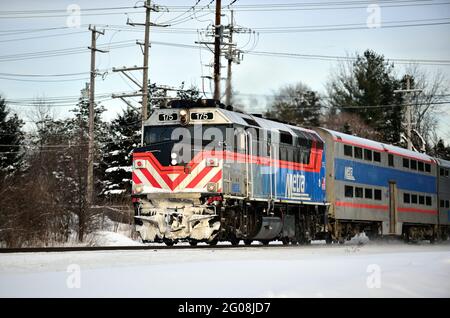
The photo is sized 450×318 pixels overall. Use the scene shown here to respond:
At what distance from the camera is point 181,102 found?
A: 2191 centimetres

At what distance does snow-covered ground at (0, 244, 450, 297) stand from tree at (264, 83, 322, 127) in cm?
6964

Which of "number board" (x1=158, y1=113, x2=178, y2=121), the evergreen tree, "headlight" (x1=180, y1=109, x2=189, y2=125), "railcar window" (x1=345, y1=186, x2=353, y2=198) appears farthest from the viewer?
the evergreen tree

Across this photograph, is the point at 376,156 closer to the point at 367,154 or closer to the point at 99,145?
the point at 367,154

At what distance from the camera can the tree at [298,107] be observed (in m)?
86.8

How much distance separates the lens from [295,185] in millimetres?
25547

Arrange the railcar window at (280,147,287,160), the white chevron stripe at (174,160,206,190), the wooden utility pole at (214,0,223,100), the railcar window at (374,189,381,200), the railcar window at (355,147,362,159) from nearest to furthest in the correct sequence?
1. the white chevron stripe at (174,160,206,190)
2. the railcar window at (280,147,287,160)
3. the railcar window at (355,147,362,159)
4. the railcar window at (374,189,381,200)
5. the wooden utility pole at (214,0,223,100)

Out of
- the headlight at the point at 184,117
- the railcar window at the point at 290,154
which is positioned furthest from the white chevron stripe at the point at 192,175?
the railcar window at the point at 290,154

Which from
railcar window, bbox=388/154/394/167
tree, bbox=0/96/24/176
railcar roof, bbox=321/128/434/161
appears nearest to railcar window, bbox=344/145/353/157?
railcar roof, bbox=321/128/434/161

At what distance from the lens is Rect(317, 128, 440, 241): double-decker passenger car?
93.9 ft

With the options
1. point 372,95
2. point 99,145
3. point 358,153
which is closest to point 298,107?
point 372,95

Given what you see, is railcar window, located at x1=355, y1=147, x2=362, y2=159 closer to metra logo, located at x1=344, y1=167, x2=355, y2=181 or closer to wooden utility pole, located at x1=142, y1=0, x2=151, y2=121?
metra logo, located at x1=344, y1=167, x2=355, y2=181

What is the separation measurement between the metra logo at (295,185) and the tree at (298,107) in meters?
57.9

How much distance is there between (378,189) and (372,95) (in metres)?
51.7

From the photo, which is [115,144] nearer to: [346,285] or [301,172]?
[301,172]
